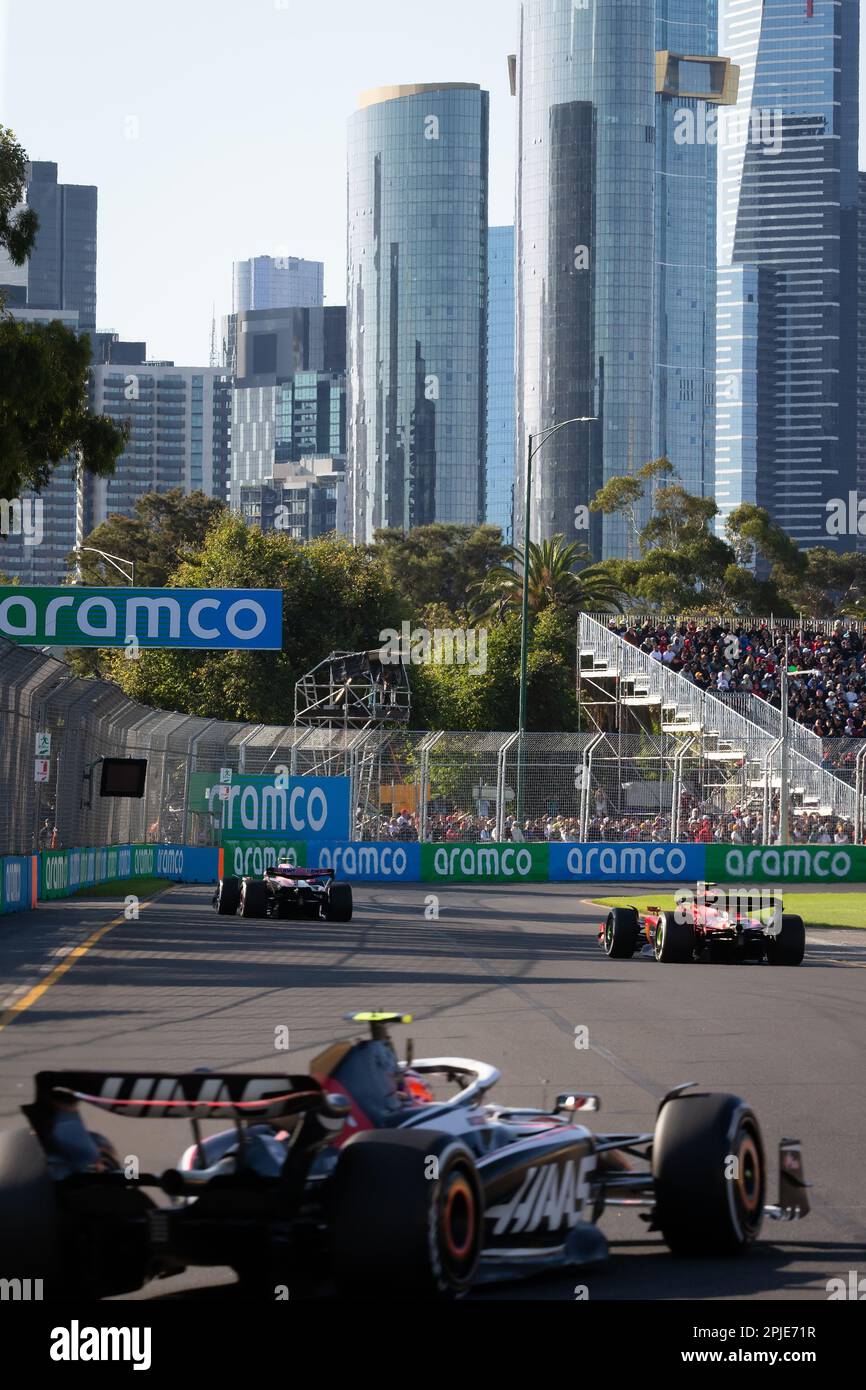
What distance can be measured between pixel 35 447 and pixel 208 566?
47358 mm

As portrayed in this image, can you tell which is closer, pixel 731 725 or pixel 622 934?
pixel 622 934

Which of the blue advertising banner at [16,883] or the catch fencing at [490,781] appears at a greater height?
the catch fencing at [490,781]

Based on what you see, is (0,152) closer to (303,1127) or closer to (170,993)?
(170,993)

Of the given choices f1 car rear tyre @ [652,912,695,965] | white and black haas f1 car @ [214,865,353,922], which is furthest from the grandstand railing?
f1 car rear tyre @ [652,912,695,965]

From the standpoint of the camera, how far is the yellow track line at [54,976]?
13.7 metres

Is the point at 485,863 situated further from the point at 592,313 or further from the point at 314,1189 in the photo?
the point at 592,313

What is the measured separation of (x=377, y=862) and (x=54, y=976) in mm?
23091

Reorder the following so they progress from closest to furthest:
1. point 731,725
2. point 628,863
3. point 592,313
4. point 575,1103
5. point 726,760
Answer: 1. point 575,1103
2. point 628,863
3. point 726,760
4. point 731,725
5. point 592,313

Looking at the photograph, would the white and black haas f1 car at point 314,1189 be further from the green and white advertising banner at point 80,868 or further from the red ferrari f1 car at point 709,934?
the green and white advertising banner at point 80,868

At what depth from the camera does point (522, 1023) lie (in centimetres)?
1373

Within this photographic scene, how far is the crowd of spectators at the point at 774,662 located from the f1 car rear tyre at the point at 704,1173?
146 feet

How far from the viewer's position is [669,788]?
133ft

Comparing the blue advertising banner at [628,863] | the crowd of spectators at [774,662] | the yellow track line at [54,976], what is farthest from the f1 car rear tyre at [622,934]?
the crowd of spectators at [774,662]

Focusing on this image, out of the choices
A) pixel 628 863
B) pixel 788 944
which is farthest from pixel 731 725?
pixel 788 944
